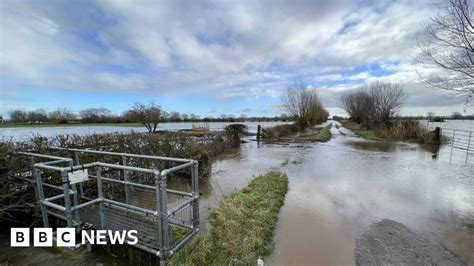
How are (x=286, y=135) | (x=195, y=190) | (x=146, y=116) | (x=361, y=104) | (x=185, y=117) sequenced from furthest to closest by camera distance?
1. (x=185, y=117)
2. (x=361, y=104)
3. (x=286, y=135)
4. (x=146, y=116)
5. (x=195, y=190)

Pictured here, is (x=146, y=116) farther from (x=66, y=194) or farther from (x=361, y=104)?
(x=361, y=104)

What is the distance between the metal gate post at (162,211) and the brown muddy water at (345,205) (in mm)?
965

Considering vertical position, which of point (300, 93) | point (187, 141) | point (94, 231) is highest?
point (300, 93)

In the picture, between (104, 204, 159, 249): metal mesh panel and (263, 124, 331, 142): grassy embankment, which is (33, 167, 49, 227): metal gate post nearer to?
(104, 204, 159, 249): metal mesh panel

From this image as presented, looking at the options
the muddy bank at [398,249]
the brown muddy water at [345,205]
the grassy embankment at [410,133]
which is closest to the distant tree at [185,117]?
the grassy embankment at [410,133]

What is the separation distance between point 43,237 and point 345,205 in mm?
5729

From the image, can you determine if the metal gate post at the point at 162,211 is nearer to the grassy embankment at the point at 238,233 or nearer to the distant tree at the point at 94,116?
the grassy embankment at the point at 238,233

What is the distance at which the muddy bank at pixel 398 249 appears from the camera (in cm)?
314

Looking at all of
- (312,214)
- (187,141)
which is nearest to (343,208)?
(312,214)

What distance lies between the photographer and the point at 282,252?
3.37 m

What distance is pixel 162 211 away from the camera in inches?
109

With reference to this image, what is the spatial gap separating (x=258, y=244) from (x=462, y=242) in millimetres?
3365

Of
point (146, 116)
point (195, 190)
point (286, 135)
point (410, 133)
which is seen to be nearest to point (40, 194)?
point (195, 190)

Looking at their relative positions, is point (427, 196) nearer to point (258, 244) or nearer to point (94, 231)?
point (258, 244)
